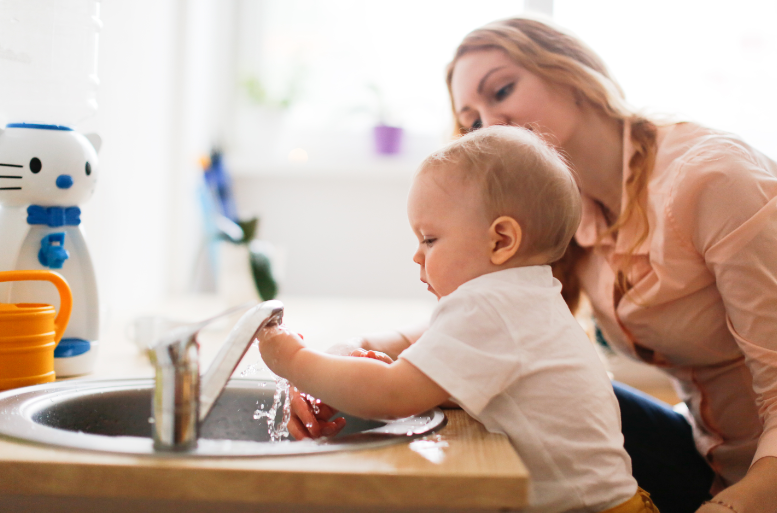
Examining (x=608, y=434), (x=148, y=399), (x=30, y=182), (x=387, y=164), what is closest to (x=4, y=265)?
(x=30, y=182)

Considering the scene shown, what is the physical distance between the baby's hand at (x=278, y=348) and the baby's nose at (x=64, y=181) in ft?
1.51

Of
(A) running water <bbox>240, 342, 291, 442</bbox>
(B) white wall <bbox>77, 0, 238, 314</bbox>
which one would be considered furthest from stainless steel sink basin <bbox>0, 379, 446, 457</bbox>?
(B) white wall <bbox>77, 0, 238, 314</bbox>

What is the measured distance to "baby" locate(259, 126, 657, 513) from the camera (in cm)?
61

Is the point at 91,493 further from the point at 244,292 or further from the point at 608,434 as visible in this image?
the point at 244,292

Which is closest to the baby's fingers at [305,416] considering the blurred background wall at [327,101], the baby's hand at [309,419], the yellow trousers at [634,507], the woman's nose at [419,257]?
the baby's hand at [309,419]

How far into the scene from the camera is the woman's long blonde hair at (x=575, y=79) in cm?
105

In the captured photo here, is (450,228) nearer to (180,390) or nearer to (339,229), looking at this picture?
(180,390)

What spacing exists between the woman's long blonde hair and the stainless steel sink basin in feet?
1.77

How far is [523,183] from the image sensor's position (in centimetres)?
69

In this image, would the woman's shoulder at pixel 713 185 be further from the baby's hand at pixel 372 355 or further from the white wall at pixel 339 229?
the white wall at pixel 339 229

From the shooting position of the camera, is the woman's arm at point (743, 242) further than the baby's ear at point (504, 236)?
Yes

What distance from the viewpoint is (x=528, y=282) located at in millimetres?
687

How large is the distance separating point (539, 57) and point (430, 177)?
56 cm

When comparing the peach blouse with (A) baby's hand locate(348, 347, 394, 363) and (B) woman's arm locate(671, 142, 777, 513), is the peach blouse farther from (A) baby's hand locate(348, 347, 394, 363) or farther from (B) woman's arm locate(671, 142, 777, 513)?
(A) baby's hand locate(348, 347, 394, 363)
